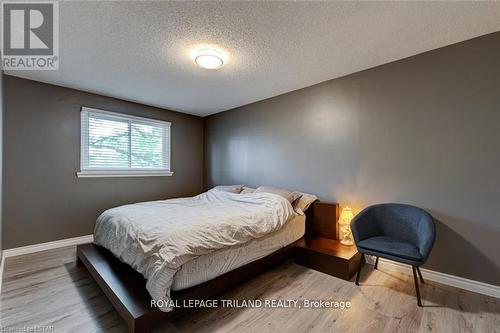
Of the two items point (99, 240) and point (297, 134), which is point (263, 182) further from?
point (99, 240)

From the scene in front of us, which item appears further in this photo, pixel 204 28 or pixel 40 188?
pixel 40 188

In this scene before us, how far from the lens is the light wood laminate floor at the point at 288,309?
1614 mm

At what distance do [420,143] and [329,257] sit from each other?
5.26ft

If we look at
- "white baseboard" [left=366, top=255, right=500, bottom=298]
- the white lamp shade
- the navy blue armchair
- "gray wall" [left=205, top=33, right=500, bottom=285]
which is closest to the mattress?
the white lamp shade

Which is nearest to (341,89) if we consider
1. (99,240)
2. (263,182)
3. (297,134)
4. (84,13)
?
(297,134)

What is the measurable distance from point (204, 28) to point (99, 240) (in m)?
2.49

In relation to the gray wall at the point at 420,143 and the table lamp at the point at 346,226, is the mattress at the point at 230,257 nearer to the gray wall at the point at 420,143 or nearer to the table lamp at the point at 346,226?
the table lamp at the point at 346,226

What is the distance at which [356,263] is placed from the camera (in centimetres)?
244

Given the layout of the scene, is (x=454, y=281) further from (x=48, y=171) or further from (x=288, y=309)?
(x=48, y=171)

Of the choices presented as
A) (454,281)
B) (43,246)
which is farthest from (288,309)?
(43,246)

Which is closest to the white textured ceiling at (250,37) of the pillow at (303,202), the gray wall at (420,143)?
the gray wall at (420,143)

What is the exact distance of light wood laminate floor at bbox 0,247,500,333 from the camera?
1.61 m

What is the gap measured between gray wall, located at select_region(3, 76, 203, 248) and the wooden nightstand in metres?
3.12

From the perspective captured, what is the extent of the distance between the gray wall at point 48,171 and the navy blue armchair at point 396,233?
3.73 metres
